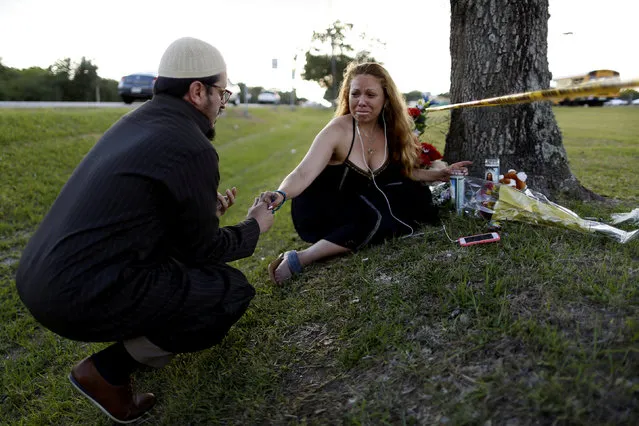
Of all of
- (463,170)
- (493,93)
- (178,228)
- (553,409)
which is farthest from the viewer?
(493,93)

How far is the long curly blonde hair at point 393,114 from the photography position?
3.80 m

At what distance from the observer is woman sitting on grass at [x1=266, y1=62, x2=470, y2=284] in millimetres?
3641

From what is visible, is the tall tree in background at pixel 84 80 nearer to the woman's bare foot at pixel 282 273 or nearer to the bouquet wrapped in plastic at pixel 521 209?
the woman's bare foot at pixel 282 273

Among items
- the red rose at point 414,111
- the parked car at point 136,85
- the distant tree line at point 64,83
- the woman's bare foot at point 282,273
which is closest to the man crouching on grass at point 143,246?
the woman's bare foot at point 282,273

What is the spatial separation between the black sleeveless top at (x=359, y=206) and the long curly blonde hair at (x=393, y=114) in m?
0.08

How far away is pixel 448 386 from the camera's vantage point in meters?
1.98

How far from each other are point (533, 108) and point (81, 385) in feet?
12.8

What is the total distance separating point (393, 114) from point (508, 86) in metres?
1.09

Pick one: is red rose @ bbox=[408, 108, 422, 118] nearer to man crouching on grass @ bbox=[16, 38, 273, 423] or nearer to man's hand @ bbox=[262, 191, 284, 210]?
man's hand @ bbox=[262, 191, 284, 210]

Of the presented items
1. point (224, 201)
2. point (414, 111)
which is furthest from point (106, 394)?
point (414, 111)

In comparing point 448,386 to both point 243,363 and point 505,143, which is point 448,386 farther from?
point 505,143

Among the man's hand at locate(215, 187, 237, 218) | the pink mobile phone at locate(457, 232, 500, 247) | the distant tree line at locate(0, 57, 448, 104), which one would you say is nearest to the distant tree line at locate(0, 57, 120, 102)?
the distant tree line at locate(0, 57, 448, 104)

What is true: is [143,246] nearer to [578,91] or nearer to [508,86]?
[578,91]

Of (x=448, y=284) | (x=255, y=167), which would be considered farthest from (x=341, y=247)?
(x=255, y=167)
